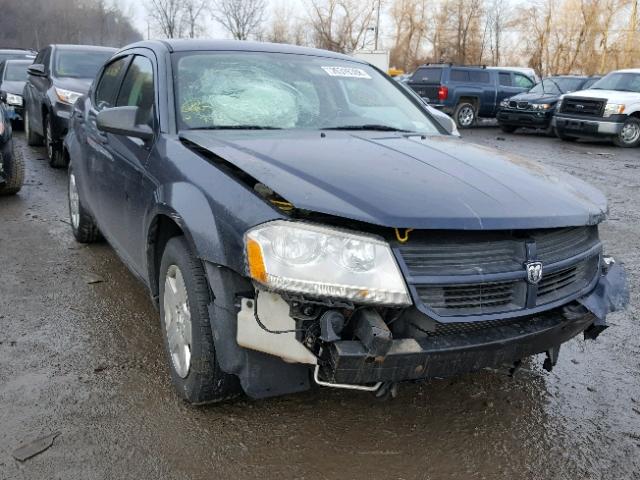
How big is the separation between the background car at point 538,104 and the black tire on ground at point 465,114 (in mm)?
1289

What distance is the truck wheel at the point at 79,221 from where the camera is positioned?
495cm

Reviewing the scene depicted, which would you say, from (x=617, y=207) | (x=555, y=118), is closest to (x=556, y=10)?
(x=555, y=118)

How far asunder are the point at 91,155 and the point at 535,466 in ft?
10.9

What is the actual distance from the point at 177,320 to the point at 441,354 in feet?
4.09

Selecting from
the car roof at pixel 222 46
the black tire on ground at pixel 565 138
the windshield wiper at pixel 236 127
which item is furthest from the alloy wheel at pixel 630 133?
the windshield wiper at pixel 236 127

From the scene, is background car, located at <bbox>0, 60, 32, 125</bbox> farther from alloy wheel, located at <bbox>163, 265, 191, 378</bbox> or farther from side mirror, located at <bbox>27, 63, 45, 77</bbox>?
alloy wheel, located at <bbox>163, 265, 191, 378</bbox>

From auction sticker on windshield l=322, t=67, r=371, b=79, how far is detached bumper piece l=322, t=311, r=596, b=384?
2.02m

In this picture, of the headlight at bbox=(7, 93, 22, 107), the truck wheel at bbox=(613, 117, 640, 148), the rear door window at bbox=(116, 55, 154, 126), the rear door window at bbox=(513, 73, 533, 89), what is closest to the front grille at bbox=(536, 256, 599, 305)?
the rear door window at bbox=(116, 55, 154, 126)

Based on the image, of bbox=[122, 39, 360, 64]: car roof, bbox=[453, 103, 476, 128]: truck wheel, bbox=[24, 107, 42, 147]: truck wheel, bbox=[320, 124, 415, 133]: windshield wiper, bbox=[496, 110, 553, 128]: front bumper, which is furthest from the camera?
bbox=[453, 103, 476, 128]: truck wheel

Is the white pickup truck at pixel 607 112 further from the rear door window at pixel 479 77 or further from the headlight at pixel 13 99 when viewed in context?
the headlight at pixel 13 99

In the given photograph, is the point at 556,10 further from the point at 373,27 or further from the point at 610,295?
the point at 610,295

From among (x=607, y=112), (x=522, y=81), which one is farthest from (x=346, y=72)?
(x=522, y=81)

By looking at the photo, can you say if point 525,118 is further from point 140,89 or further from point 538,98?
point 140,89

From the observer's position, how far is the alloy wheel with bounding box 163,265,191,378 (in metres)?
2.68
